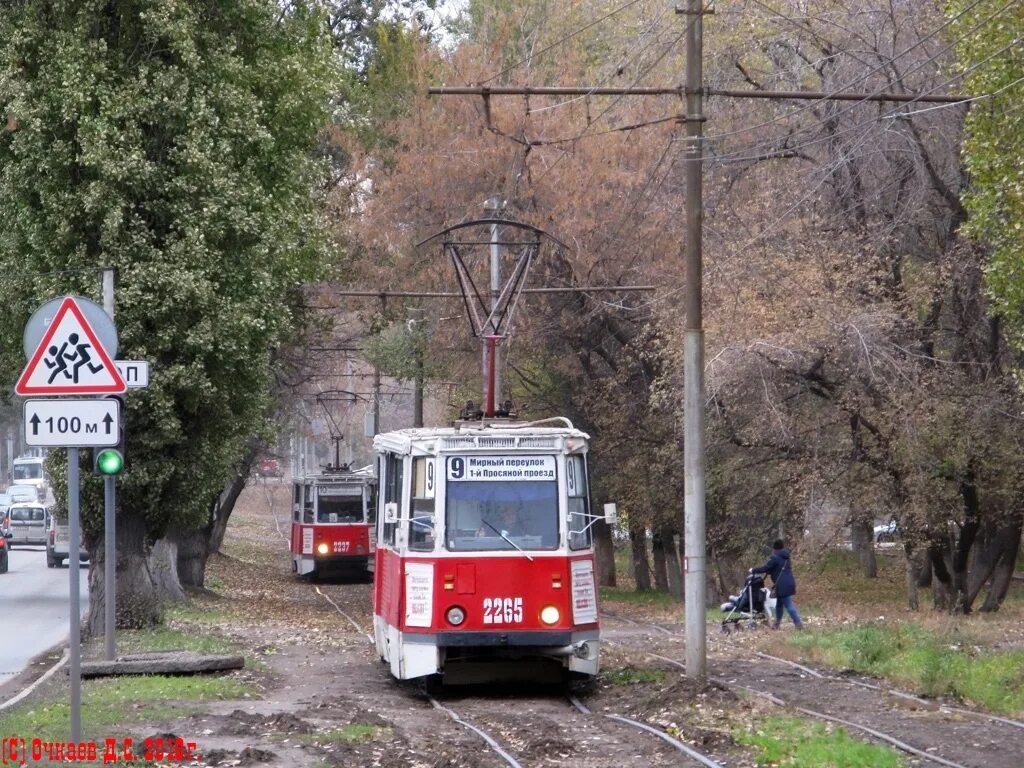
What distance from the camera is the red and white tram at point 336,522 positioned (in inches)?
1697

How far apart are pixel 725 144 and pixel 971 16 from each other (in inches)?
392

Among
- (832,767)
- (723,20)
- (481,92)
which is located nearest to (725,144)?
(723,20)

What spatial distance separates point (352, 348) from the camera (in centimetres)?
3622

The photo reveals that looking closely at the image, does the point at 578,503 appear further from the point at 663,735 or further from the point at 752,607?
the point at 752,607

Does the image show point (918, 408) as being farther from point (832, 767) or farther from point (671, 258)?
point (832, 767)

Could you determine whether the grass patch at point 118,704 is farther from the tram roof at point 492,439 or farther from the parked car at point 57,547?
the parked car at point 57,547

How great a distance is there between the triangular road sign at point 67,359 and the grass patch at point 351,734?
3.77 metres

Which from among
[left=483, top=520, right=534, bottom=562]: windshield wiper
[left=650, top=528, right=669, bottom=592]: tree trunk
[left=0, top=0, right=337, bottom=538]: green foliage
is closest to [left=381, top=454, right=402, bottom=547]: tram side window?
[left=483, top=520, right=534, bottom=562]: windshield wiper

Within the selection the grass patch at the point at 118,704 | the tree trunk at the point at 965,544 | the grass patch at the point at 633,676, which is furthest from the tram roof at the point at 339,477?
the grass patch at the point at 118,704

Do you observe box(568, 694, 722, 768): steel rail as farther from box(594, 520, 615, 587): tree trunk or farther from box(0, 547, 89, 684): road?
box(594, 520, 615, 587): tree trunk

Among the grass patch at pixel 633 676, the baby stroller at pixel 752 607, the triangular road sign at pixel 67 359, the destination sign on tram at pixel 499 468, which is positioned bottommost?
the baby stroller at pixel 752 607

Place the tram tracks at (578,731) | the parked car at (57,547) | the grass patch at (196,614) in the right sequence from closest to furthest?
the tram tracks at (578,731), the grass patch at (196,614), the parked car at (57,547)

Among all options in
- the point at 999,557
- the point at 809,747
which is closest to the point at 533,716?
the point at 809,747

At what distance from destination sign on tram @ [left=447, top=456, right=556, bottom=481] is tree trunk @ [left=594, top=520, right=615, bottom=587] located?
23703 millimetres
